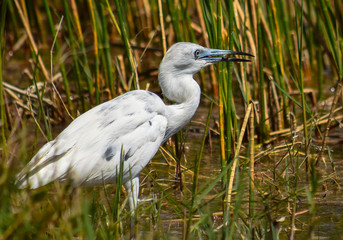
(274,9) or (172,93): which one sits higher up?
(274,9)

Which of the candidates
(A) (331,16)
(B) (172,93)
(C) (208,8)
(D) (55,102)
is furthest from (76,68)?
(A) (331,16)

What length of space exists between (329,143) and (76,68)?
2.18 m

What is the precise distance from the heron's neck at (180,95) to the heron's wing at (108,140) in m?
0.22

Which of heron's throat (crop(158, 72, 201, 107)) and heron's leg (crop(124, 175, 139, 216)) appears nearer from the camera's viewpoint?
heron's leg (crop(124, 175, 139, 216))

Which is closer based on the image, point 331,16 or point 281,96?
point 331,16

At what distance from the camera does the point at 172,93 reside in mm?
3834

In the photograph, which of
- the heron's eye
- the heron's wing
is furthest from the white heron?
the heron's eye

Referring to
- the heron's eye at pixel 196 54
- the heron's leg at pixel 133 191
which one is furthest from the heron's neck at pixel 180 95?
the heron's leg at pixel 133 191

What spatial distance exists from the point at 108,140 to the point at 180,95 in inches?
26.6

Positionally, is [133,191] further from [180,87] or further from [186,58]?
[186,58]

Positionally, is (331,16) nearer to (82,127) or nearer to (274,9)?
(274,9)

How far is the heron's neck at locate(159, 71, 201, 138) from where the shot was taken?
12.5 ft

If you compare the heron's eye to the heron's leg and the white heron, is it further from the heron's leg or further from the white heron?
the heron's leg

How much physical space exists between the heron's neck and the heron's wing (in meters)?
0.22
